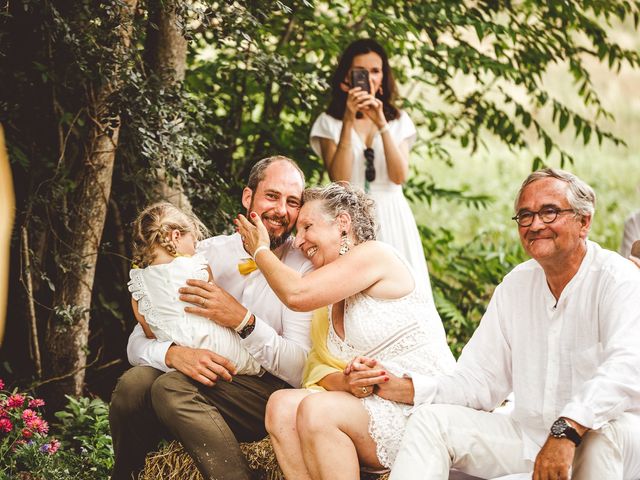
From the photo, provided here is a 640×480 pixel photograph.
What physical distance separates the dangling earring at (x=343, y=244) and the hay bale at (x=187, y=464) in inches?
28.5

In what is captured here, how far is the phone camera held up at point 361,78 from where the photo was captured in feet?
13.5

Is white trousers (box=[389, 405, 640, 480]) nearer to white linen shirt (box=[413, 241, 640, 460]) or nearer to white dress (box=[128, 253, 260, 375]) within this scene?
white linen shirt (box=[413, 241, 640, 460])

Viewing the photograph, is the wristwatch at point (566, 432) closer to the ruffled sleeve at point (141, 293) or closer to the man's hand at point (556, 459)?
the man's hand at point (556, 459)

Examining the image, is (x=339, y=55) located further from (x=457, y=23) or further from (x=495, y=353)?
(x=495, y=353)

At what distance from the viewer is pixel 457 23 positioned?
14.2 ft

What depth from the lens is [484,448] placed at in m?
2.51

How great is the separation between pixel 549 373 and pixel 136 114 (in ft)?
6.55

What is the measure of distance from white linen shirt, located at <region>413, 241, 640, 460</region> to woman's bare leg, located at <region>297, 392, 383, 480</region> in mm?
198

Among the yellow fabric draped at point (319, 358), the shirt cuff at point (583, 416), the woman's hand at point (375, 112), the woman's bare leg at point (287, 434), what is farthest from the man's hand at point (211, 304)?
the woman's hand at point (375, 112)

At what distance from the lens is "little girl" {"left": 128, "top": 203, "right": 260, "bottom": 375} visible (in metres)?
2.94

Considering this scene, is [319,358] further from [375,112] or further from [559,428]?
[375,112]

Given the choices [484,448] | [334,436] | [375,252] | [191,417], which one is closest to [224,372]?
[191,417]

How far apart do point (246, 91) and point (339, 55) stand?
568 mm

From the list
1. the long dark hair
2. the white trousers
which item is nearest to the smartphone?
the long dark hair
